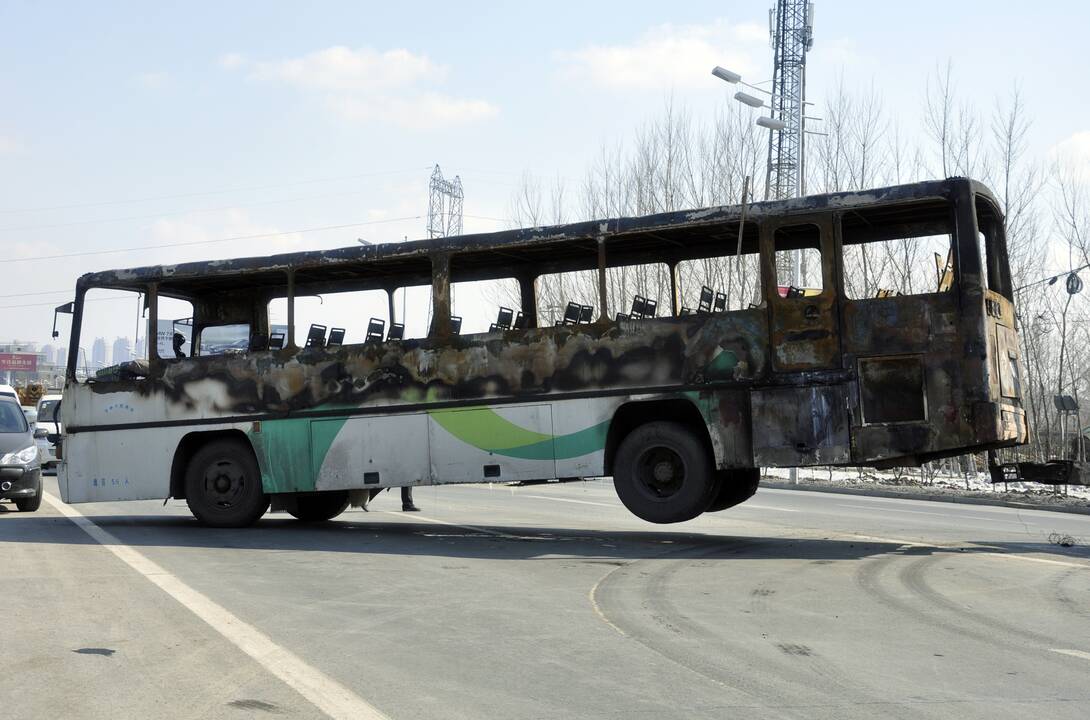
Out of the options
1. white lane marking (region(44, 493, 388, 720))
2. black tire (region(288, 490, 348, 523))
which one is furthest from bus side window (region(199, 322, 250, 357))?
white lane marking (region(44, 493, 388, 720))

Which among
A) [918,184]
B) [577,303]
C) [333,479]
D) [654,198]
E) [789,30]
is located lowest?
[333,479]

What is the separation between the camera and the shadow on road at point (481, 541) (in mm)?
11672

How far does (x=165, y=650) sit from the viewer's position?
6.55 metres

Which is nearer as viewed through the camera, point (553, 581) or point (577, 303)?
point (553, 581)

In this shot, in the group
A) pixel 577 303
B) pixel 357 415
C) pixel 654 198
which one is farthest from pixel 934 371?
pixel 654 198

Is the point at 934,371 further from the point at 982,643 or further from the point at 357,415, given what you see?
the point at 357,415

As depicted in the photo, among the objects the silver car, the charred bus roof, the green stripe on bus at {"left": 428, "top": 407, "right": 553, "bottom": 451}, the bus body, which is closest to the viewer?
the bus body

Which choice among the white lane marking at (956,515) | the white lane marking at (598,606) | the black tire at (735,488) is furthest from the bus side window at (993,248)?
the white lane marking at (598,606)

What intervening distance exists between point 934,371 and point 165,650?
7610mm

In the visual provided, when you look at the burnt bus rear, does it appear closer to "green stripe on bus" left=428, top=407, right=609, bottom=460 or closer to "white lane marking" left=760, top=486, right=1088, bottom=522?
"green stripe on bus" left=428, top=407, right=609, bottom=460

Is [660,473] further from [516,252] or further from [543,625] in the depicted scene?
[543,625]

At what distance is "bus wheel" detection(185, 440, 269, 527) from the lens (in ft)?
46.4

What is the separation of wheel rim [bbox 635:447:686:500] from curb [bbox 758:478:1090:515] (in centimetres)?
918

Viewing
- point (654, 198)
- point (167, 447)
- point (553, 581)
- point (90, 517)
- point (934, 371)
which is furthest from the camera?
point (654, 198)
